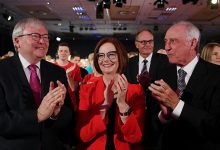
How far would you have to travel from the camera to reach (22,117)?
5.63 feet

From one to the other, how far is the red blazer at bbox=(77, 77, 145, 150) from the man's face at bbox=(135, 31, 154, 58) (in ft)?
7.23

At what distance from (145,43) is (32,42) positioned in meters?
2.64

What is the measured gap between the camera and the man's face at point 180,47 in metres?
2.03

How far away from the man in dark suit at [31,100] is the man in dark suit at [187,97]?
0.63 m

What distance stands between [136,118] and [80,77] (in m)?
3.27

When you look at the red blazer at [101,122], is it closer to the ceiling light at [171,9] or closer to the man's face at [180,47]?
the man's face at [180,47]

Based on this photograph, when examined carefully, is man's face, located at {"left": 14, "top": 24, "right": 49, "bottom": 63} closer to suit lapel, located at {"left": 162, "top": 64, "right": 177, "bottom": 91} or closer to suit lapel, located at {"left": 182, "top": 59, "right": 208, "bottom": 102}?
suit lapel, located at {"left": 162, "top": 64, "right": 177, "bottom": 91}

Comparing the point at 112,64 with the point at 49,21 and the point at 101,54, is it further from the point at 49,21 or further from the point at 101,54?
the point at 49,21

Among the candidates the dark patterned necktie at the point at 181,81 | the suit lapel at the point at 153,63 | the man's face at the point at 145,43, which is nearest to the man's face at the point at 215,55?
the suit lapel at the point at 153,63

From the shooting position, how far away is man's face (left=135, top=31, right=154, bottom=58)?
14.0 ft

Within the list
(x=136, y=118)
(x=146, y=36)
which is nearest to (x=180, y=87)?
(x=136, y=118)

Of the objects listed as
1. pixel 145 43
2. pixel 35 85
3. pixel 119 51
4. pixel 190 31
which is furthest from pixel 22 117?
pixel 145 43

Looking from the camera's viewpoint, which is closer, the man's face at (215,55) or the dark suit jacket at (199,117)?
the dark suit jacket at (199,117)

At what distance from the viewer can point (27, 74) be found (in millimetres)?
1945
